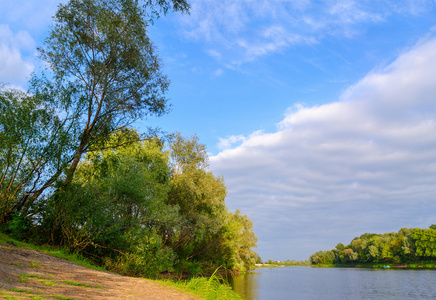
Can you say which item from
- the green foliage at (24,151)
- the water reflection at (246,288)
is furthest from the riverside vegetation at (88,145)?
the water reflection at (246,288)

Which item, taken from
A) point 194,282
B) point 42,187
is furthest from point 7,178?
point 194,282

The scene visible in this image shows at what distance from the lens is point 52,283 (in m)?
9.69

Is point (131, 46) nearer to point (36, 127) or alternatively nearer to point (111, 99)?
point (111, 99)

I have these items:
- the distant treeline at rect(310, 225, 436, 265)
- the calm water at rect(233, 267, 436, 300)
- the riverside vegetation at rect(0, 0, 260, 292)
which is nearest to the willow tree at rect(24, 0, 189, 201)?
the riverside vegetation at rect(0, 0, 260, 292)

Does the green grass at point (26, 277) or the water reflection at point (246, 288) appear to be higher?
the green grass at point (26, 277)

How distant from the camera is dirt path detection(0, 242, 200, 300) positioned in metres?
8.17

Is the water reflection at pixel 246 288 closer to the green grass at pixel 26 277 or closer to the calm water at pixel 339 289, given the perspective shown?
the calm water at pixel 339 289

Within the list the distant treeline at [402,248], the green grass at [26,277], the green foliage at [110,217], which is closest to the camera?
the green grass at [26,277]

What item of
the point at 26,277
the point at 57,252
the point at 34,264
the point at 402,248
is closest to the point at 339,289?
the point at 57,252

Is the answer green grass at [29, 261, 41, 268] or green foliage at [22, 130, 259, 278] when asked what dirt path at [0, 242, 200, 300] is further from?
green foliage at [22, 130, 259, 278]

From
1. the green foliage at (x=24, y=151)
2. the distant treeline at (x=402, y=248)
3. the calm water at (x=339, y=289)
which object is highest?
the green foliage at (x=24, y=151)

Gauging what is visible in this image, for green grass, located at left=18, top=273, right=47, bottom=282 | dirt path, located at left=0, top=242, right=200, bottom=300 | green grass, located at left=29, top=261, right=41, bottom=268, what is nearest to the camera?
dirt path, located at left=0, top=242, right=200, bottom=300

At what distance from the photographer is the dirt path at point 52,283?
8.17 m

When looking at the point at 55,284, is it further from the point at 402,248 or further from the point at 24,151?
the point at 402,248
